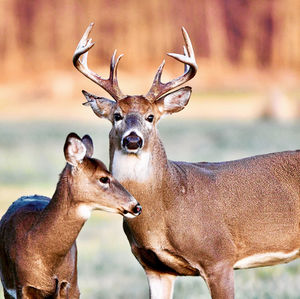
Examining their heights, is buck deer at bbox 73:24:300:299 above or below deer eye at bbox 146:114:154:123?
below

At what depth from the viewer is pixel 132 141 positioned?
24.4ft

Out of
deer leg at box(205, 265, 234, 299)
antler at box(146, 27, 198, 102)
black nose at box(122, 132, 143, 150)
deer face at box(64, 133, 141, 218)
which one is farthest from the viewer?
antler at box(146, 27, 198, 102)

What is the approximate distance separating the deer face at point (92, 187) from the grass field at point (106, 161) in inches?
112

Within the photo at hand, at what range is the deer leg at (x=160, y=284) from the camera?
8.20 m

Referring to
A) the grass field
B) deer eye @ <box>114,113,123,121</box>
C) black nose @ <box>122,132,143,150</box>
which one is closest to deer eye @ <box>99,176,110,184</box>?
black nose @ <box>122,132,143,150</box>

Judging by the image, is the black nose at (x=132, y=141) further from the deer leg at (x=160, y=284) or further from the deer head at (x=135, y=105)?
the deer leg at (x=160, y=284)

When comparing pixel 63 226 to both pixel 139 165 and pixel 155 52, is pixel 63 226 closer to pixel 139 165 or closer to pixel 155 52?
pixel 139 165

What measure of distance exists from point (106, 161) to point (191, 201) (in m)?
13.1

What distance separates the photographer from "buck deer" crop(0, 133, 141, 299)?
6.97 m

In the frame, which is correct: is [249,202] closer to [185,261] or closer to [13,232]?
[185,261]

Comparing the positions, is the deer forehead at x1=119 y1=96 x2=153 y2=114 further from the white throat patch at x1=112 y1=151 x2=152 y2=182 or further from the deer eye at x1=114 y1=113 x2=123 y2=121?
the white throat patch at x1=112 y1=151 x2=152 y2=182

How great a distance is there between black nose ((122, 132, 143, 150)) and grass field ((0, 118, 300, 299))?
2.58 metres

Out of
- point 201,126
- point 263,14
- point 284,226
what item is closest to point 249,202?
point 284,226

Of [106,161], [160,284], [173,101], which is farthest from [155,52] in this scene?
→ [160,284]
